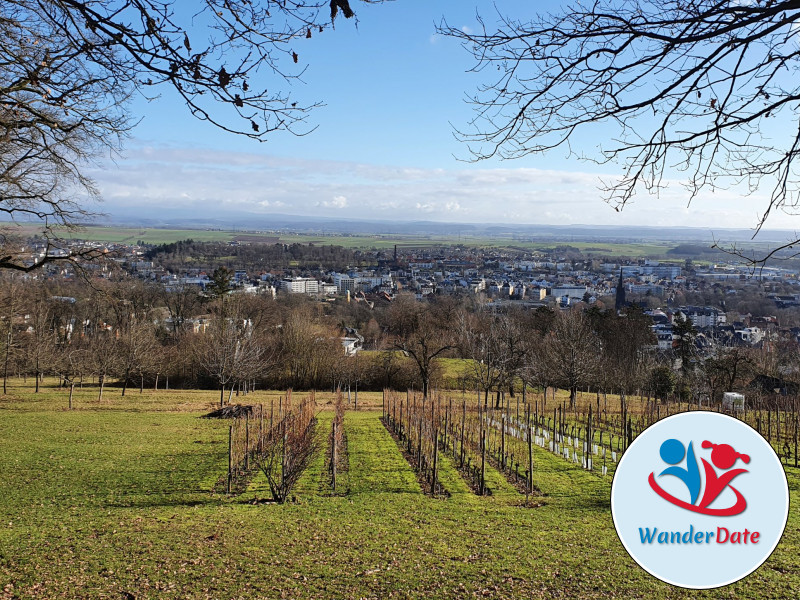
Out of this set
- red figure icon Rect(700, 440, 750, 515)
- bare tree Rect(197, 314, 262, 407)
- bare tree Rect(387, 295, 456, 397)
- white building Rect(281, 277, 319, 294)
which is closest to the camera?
red figure icon Rect(700, 440, 750, 515)

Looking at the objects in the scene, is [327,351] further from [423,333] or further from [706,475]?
[706,475]

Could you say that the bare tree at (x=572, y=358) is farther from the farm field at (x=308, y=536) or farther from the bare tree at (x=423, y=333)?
the farm field at (x=308, y=536)

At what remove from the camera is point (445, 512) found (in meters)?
9.45

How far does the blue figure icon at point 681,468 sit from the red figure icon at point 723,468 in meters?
0.06

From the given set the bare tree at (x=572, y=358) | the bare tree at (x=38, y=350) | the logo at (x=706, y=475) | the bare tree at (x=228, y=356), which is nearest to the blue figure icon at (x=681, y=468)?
the logo at (x=706, y=475)

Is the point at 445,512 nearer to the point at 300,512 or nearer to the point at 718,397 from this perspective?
the point at 300,512

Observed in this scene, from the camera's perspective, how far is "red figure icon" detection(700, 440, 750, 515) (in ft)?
11.7

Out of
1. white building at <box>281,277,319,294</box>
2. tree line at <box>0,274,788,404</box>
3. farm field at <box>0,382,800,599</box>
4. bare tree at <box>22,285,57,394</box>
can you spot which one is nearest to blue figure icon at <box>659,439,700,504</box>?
farm field at <box>0,382,800,599</box>

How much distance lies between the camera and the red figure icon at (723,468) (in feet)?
11.7

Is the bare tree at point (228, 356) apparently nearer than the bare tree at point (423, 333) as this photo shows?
Yes

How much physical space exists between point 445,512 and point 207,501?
4227 mm

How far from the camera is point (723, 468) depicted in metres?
3.59

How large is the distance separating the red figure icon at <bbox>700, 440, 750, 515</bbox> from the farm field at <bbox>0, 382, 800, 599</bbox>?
114 inches

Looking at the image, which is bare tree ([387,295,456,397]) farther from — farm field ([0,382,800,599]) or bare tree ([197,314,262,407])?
farm field ([0,382,800,599])
